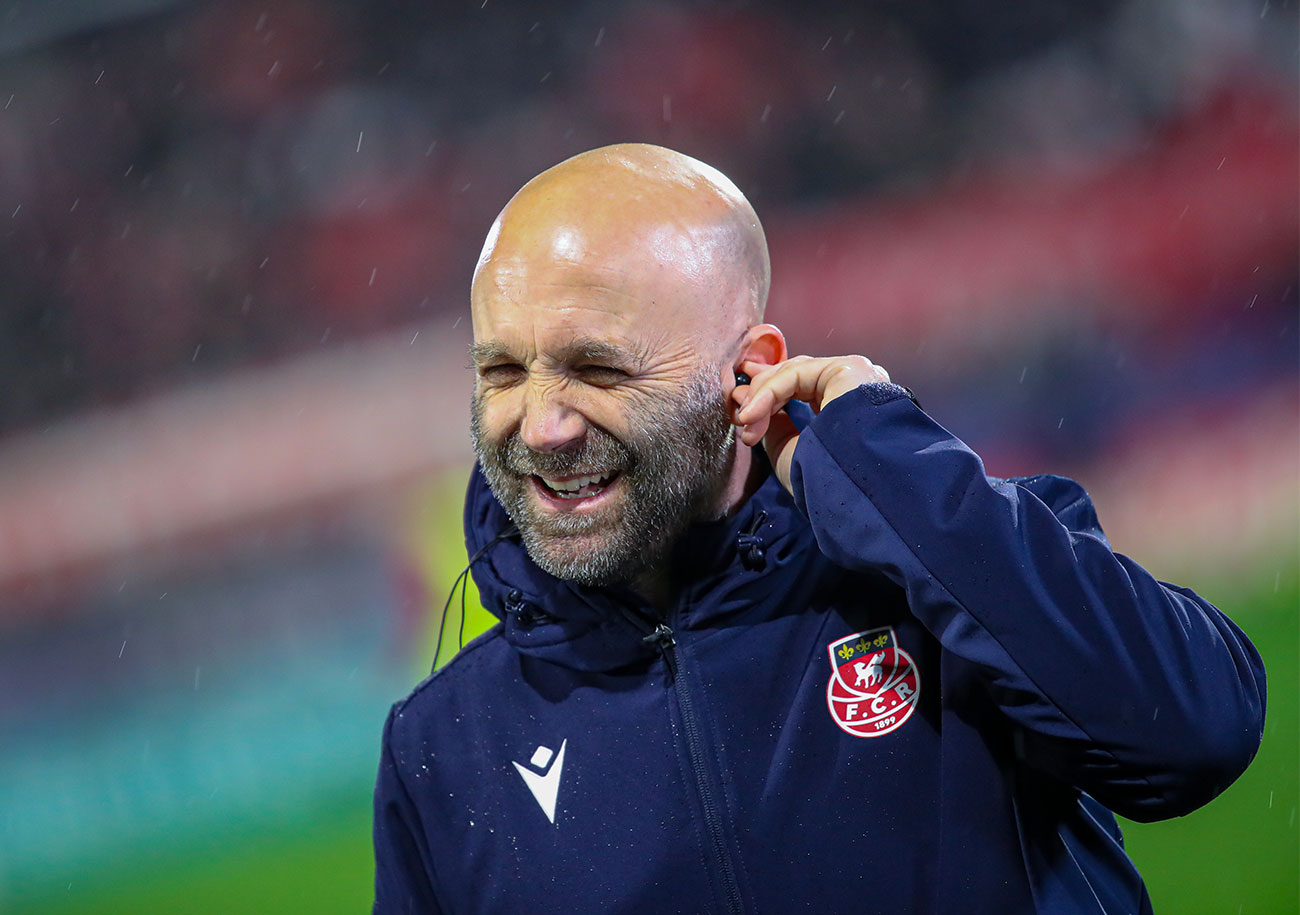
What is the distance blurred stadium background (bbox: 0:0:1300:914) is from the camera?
173 inches

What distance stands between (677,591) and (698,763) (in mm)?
224

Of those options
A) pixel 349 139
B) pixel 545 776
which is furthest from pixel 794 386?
pixel 349 139

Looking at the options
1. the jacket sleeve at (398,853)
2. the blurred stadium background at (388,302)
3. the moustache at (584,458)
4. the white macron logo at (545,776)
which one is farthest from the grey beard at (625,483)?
the blurred stadium background at (388,302)

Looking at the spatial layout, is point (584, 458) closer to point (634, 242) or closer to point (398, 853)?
point (634, 242)

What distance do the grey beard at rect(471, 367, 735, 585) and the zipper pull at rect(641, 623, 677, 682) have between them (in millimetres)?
84

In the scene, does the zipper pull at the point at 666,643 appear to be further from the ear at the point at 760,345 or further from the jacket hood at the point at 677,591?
the ear at the point at 760,345

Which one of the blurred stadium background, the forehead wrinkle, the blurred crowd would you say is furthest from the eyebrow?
the blurred crowd

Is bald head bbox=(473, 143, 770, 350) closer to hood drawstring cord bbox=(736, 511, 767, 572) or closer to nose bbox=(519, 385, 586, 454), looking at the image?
nose bbox=(519, 385, 586, 454)

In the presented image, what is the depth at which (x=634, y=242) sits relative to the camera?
154 centimetres

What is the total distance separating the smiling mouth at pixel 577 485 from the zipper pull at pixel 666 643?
0.19 meters

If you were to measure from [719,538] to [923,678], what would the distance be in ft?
1.01

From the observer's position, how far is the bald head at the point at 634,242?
5.04ft

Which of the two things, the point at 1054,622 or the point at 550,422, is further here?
the point at 550,422

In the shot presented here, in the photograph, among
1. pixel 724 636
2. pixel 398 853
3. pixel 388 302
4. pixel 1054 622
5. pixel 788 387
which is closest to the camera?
pixel 1054 622
